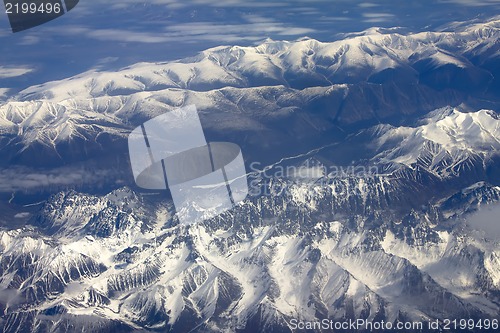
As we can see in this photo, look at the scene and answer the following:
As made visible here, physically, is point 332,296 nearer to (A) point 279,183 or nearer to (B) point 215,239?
(B) point 215,239

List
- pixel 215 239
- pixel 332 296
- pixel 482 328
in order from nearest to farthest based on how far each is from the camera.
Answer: pixel 482 328 → pixel 332 296 → pixel 215 239

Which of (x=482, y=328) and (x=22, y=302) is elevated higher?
(x=482, y=328)

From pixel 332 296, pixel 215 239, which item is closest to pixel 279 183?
pixel 215 239

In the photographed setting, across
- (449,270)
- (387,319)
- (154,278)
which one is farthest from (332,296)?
(154,278)

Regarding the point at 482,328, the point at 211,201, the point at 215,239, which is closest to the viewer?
the point at 482,328

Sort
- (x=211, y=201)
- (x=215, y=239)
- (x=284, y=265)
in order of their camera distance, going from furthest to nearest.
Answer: (x=211, y=201), (x=215, y=239), (x=284, y=265)

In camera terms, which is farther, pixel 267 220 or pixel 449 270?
pixel 267 220

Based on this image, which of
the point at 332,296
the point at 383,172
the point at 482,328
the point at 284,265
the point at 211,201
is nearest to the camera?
the point at 482,328

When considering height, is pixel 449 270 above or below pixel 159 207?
above

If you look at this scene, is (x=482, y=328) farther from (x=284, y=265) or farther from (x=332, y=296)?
(x=284, y=265)
